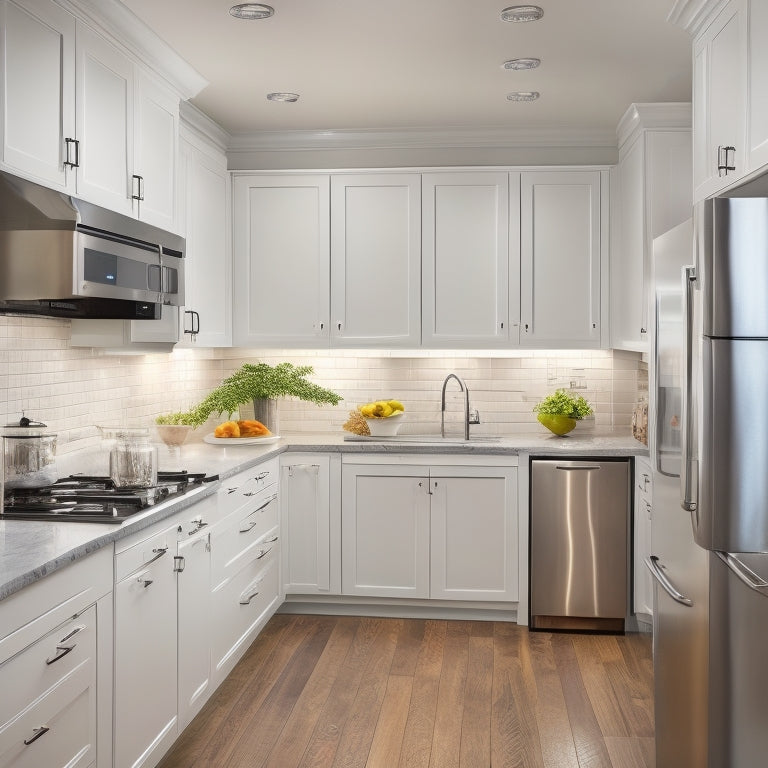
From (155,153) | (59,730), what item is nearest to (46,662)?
(59,730)

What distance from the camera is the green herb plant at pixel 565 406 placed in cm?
483

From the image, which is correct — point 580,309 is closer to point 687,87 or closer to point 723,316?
point 687,87

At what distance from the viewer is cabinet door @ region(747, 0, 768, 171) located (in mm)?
2486

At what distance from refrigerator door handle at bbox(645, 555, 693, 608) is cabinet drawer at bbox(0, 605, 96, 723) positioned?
1.65m

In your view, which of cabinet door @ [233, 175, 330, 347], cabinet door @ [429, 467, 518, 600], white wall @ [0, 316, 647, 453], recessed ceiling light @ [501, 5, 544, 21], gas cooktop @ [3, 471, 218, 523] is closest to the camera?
gas cooktop @ [3, 471, 218, 523]

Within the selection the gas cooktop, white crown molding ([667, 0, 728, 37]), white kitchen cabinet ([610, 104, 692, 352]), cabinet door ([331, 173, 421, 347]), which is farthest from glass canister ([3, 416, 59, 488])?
white kitchen cabinet ([610, 104, 692, 352])

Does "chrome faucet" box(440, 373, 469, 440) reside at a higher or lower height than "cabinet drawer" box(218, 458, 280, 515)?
higher

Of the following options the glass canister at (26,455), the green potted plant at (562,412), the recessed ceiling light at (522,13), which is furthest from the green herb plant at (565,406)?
the glass canister at (26,455)

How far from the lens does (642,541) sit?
4363 millimetres

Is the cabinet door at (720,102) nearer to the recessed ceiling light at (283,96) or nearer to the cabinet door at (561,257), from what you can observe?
the cabinet door at (561,257)

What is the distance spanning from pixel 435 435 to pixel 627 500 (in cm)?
117

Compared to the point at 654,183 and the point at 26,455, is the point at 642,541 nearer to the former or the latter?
the point at 654,183

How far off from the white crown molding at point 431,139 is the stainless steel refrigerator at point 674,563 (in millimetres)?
2179

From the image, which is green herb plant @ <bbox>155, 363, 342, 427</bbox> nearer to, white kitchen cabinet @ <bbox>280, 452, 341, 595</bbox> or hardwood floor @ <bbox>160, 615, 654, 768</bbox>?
white kitchen cabinet @ <bbox>280, 452, 341, 595</bbox>
